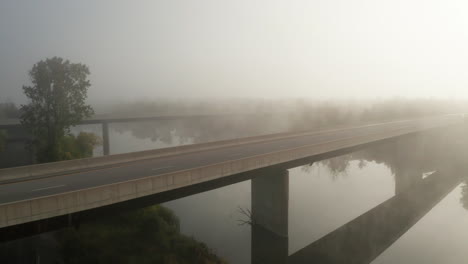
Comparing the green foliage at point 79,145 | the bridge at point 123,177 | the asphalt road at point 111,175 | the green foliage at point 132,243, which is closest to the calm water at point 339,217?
the bridge at point 123,177

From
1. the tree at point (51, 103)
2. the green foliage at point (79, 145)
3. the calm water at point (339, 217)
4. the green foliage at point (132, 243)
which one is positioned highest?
the tree at point (51, 103)

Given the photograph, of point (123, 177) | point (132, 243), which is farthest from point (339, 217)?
point (123, 177)

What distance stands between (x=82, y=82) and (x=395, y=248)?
38670mm

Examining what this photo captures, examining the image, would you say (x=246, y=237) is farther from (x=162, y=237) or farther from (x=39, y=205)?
(x=39, y=205)

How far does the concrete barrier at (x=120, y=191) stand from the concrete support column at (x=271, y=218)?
9.95ft

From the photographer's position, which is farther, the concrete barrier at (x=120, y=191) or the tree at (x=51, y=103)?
the tree at (x=51, y=103)

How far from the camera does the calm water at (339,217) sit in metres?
22.2

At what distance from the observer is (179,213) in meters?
29.8

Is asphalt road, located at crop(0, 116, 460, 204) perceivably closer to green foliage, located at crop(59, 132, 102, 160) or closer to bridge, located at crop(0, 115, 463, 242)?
bridge, located at crop(0, 115, 463, 242)

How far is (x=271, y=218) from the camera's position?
23.9m

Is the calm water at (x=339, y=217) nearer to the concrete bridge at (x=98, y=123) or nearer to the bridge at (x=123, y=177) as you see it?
the bridge at (x=123, y=177)

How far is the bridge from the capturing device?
37.6 feet

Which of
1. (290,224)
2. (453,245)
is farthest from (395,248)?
(290,224)

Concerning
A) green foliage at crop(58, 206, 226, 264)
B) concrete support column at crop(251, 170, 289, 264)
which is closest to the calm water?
concrete support column at crop(251, 170, 289, 264)
